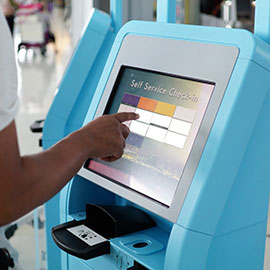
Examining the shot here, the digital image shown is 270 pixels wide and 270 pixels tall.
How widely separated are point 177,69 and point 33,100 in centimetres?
520

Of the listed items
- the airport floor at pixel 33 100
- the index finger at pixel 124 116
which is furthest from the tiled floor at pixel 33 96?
the index finger at pixel 124 116

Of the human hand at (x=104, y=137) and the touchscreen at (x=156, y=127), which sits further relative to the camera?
the touchscreen at (x=156, y=127)

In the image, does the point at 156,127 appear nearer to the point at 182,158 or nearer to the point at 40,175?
the point at 182,158

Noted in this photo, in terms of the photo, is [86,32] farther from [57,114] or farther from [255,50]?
[255,50]

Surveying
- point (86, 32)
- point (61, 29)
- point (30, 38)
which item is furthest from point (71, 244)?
point (61, 29)

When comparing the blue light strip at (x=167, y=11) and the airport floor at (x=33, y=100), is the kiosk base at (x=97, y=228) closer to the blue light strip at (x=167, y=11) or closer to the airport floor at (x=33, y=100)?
the blue light strip at (x=167, y=11)

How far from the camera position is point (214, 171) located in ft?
3.55

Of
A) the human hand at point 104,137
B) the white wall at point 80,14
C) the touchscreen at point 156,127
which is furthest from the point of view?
the white wall at point 80,14

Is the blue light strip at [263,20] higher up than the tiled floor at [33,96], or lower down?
higher up

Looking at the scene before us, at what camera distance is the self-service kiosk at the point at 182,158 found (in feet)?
3.59

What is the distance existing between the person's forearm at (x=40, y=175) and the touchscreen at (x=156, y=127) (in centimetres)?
28

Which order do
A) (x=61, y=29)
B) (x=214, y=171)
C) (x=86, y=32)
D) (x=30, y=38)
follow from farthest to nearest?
1. (x=61, y=29)
2. (x=30, y=38)
3. (x=86, y=32)
4. (x=214, y=171)

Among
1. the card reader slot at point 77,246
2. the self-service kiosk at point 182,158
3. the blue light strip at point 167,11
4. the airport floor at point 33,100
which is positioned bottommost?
the airport floor at point 33,100

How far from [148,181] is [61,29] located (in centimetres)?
1304
